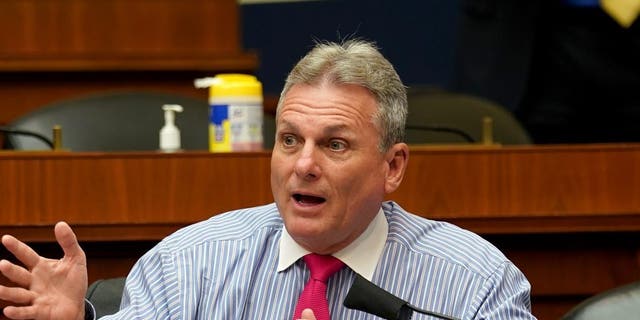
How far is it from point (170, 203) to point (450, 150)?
64 cm

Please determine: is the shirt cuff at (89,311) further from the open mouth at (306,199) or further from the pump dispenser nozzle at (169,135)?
the pump dispenser nozzle at (169,135)

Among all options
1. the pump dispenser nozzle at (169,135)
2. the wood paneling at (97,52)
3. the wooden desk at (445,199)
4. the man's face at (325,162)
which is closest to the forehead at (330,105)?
the man's face at (325,162)

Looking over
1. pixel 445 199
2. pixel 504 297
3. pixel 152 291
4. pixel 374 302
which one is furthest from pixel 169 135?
pixel 374 302

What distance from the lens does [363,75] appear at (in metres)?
2.49

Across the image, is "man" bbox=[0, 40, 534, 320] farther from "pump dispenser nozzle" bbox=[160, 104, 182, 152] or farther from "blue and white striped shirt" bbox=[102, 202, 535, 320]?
"pump dispenser nozzle" bbox=[160, 104, 182, 152]

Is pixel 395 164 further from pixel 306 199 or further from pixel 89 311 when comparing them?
pixel 89 311

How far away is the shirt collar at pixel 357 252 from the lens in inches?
99.8

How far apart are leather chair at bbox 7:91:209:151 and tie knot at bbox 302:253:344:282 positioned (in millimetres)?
1320

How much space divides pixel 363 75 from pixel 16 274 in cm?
70

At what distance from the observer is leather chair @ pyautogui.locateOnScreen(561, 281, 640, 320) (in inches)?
92.1

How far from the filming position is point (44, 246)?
3.05 metres

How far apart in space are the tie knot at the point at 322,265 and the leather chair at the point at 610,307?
0.43 meters

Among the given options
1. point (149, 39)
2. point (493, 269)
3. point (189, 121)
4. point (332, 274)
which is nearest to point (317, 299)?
point (332, 274)

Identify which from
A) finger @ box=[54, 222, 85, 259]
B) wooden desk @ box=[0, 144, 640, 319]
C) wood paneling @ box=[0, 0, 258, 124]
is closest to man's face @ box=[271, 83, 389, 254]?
finger @ box=[54, 222, 85, 259]
